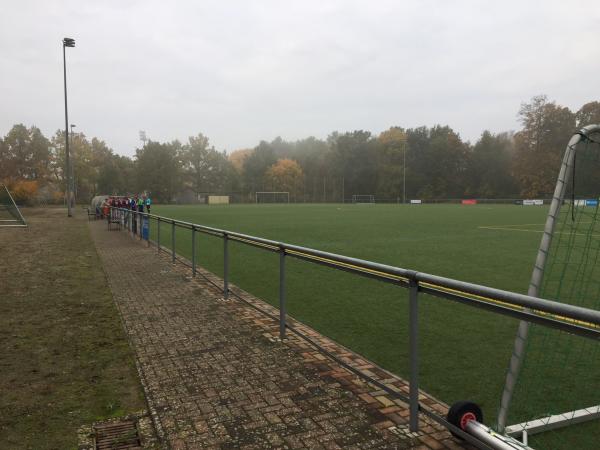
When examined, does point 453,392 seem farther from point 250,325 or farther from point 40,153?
point 40,153

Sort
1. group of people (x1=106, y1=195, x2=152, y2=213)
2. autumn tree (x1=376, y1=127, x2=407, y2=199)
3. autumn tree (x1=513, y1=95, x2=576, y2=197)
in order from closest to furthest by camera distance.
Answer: group of people (x1=106, y1=195, x2=152, y2=213) < autumn tree (x1=513, y1=95, x2=576, y2=197) < autumn tree (x1=376, y1=127, x2=407, y2=199)

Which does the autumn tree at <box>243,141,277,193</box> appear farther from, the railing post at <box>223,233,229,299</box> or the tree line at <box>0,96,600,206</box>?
the railing post at <box>223,233,229,299</box>

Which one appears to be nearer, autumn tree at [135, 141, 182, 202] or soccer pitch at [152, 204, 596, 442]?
soccer pitch at [152, 204, 596, 442]

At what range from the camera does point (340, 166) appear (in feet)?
319

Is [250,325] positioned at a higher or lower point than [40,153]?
lower

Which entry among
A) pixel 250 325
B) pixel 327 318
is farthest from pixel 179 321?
pixel 327 318

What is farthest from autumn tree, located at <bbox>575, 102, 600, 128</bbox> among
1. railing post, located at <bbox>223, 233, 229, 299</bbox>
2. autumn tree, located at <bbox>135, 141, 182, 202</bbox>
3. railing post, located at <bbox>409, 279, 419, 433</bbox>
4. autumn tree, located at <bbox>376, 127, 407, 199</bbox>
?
railing post, located at <bbox>409, 279, 419, 433</bbox>

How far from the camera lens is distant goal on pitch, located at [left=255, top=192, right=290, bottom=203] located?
90700 mm

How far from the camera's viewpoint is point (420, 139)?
300 ft

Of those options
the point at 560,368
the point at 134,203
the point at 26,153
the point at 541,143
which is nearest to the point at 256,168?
the point at 26,153

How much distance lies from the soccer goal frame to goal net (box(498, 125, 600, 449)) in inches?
3345

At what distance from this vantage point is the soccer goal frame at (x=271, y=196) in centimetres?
9050

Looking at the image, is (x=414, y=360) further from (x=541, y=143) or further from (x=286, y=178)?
(x=286, y=178)

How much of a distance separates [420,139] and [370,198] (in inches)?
588
